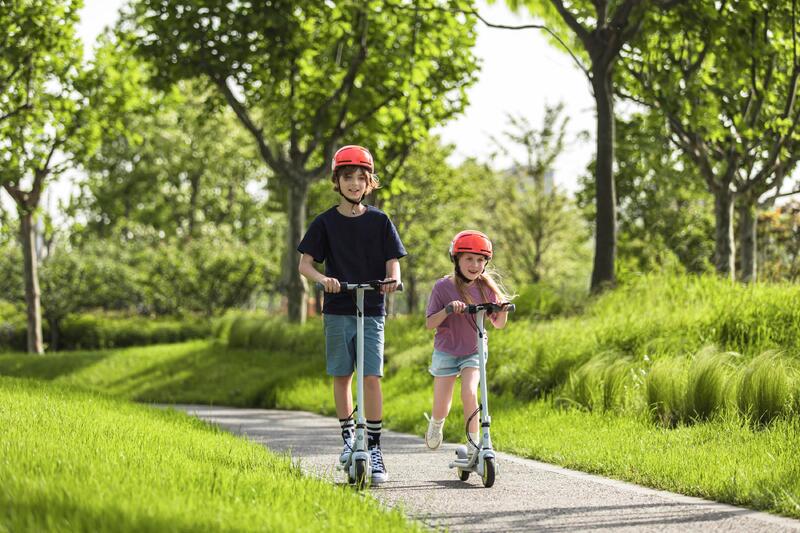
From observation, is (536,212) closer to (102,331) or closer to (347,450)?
(102,331)

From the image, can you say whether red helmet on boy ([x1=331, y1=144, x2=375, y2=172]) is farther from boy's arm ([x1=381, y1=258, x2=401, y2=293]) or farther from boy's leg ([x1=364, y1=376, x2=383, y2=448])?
boy's leg ([x1=364, y1=376, x2=383, y2=448])

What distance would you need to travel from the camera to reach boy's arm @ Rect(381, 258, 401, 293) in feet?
21.1

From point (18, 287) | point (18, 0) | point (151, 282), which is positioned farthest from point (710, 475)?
point (18, 287)

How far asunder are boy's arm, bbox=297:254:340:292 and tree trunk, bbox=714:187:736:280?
14404 mm

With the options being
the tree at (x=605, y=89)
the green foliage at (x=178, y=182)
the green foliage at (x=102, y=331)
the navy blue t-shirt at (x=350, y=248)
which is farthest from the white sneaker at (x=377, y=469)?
the green foliage at (x=178, y=182)

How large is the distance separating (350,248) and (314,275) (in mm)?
394

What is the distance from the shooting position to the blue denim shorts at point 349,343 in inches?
263

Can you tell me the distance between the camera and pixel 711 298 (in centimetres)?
A: 1220

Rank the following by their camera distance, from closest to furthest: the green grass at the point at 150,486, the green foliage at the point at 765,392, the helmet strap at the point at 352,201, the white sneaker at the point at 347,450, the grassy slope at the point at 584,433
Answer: the green grass at the point at 150,486, the grassy slope at the point at 584,433, the white sneaker at the point at 347,450, the helmet strap at the point at 352,201, the green foliage at the point at 765,392

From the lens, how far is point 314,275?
21.2 feet

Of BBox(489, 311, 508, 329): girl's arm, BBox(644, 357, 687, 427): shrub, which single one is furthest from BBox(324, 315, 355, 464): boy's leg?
BBox(644, 357, 687, 427): shrub

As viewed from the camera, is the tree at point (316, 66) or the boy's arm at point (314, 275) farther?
the tree at point (316, 66)

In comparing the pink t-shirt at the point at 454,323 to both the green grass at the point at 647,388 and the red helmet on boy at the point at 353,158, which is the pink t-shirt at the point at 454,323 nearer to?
the red helmet on boy at the point at 353,158

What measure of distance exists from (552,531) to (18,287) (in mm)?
32521
